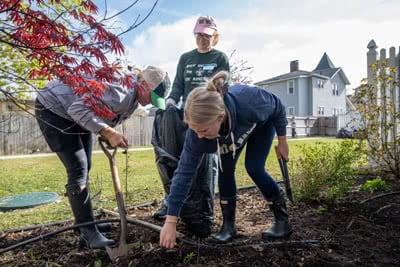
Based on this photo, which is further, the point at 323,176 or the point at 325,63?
the point at 325,63

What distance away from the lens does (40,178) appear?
18.4 ft

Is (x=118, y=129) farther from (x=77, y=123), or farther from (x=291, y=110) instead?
(x=291, y=110)

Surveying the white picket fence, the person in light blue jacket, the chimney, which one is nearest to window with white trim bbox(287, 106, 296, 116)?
the white picket fence

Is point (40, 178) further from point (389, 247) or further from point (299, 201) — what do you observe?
point (389, 247)

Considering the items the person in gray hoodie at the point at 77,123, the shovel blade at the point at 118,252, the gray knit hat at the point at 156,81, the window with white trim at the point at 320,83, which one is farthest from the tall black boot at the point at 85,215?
the window with white trim at the point at 320,83

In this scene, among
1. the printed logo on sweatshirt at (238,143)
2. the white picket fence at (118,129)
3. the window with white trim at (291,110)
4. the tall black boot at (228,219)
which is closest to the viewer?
the printed logo on sweatshirt at (238,143)

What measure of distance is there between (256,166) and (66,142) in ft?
4.11

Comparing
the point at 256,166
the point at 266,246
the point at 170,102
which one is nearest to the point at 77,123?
the point at 170,102

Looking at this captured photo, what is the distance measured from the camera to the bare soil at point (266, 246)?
1857 millimetres

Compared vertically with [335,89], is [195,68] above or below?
below

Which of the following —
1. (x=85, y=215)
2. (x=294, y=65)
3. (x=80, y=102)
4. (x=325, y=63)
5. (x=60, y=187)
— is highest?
(x=325, y=63)

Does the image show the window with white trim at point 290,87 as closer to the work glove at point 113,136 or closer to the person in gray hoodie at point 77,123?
the person in gray hoodie at point 77,123

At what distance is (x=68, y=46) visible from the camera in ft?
Result: 6.33

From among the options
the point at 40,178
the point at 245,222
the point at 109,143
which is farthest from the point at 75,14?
the point at 40,178
